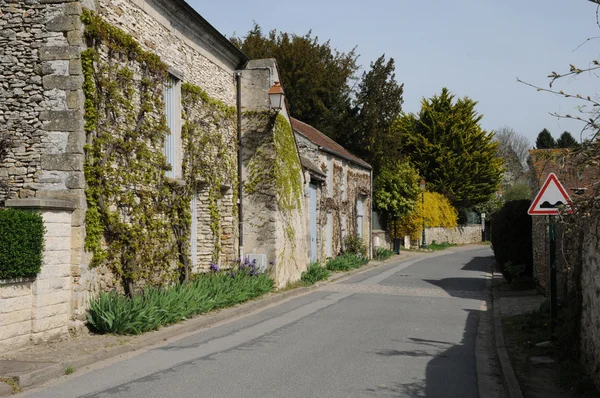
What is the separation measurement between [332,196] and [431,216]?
19.0 m

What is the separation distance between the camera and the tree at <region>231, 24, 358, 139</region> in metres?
36.4

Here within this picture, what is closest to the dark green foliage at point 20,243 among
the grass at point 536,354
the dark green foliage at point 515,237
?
the grass at point 536,354

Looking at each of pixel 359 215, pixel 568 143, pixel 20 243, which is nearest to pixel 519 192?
pixel 359 215

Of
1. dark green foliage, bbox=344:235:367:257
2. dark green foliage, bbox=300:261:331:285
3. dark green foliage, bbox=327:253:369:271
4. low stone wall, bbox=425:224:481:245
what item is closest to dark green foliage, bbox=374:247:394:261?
dark green foliage, bbox=344:235:367:257

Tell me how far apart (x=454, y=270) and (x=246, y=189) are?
38.5ft

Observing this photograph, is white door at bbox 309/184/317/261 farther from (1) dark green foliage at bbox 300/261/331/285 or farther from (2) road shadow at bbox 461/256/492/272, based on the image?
(2) road shadow at bbox 461/256/492/272

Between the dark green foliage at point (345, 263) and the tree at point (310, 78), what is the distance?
40.9ft

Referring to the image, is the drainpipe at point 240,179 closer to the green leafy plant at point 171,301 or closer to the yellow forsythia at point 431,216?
the green leafy plant at point 171,301

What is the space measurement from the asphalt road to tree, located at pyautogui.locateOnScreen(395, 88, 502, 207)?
111ft

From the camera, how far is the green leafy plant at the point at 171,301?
9.24 meters

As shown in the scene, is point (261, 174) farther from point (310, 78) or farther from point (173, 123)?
point (310, 78)

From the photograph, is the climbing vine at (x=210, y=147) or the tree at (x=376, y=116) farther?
the tree at (x=376, y=116)

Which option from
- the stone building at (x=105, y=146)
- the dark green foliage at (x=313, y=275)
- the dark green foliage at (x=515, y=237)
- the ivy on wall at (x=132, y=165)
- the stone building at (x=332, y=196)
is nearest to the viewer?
the stone building at (x=105, y=146)

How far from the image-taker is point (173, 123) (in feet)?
42.5
